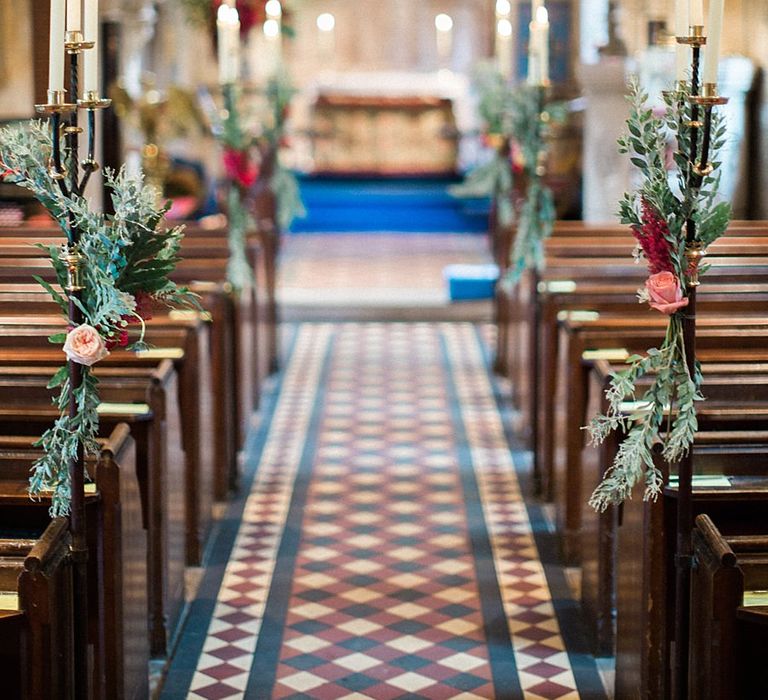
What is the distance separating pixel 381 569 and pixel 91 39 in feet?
10.6

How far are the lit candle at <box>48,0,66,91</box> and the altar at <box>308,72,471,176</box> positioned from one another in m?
15.3

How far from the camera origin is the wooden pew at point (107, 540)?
421 centimetres

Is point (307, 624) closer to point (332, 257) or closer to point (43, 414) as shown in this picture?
point (43, 414)

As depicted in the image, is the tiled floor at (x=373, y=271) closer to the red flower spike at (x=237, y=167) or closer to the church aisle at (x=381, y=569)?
the church aisle at (x=381, y=569)

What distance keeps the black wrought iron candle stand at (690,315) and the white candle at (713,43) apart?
0.02m

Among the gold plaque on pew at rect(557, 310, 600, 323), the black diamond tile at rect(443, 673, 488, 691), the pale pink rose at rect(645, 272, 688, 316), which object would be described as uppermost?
the pale pink rose at rect(645, 272, 688, 316)

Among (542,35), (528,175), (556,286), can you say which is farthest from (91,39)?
(528,175)

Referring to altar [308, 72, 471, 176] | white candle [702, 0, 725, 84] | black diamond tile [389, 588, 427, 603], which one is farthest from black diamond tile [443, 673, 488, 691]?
altar [308, 72, 471, 176]

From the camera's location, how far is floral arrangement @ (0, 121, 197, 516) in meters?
3.63

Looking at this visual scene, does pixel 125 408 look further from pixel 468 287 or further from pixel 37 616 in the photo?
pixel 468 287

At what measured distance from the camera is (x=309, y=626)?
18.3 ft

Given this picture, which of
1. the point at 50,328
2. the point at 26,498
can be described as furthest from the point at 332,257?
the point at 26,498

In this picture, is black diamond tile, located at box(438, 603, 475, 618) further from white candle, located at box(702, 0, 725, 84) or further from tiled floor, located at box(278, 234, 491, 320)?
tiled floor, located at box(278, 234, 491, 320)

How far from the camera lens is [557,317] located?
7.15 m
